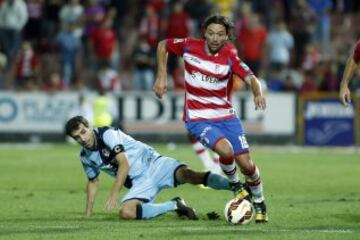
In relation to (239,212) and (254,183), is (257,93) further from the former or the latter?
(239,212)

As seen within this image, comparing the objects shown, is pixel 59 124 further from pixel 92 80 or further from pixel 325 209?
pixel 325 209

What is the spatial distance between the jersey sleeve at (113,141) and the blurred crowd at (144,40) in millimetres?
15310

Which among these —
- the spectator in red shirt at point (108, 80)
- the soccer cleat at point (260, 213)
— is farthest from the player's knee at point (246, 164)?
the spectator in red shirt at point (108, 80)

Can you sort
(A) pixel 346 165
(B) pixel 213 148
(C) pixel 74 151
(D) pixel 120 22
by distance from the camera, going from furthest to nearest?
(D) pixel 120 22 < (C) pixel 74 151 < (A) pixel 346 165 < (B) pixel 213 148

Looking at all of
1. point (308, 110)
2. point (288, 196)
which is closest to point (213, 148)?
point (288, 196)

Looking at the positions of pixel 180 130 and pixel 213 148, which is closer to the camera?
pixel 213 148

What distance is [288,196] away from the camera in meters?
15.1

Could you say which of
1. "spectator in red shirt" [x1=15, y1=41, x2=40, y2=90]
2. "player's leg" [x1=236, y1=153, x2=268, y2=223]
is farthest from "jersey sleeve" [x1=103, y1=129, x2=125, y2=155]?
"spectator in red shirt" [x1=15, y1=41, x2=40, y2=90]

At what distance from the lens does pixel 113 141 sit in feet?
38.5

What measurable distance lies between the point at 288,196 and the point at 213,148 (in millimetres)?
3595

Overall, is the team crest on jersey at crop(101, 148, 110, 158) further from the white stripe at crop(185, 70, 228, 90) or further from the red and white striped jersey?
the white stripe at crop(185, 70, 228, 90)

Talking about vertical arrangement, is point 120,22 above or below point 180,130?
above

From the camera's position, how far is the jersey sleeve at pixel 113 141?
11703 mm

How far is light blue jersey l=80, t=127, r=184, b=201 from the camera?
11.8m
